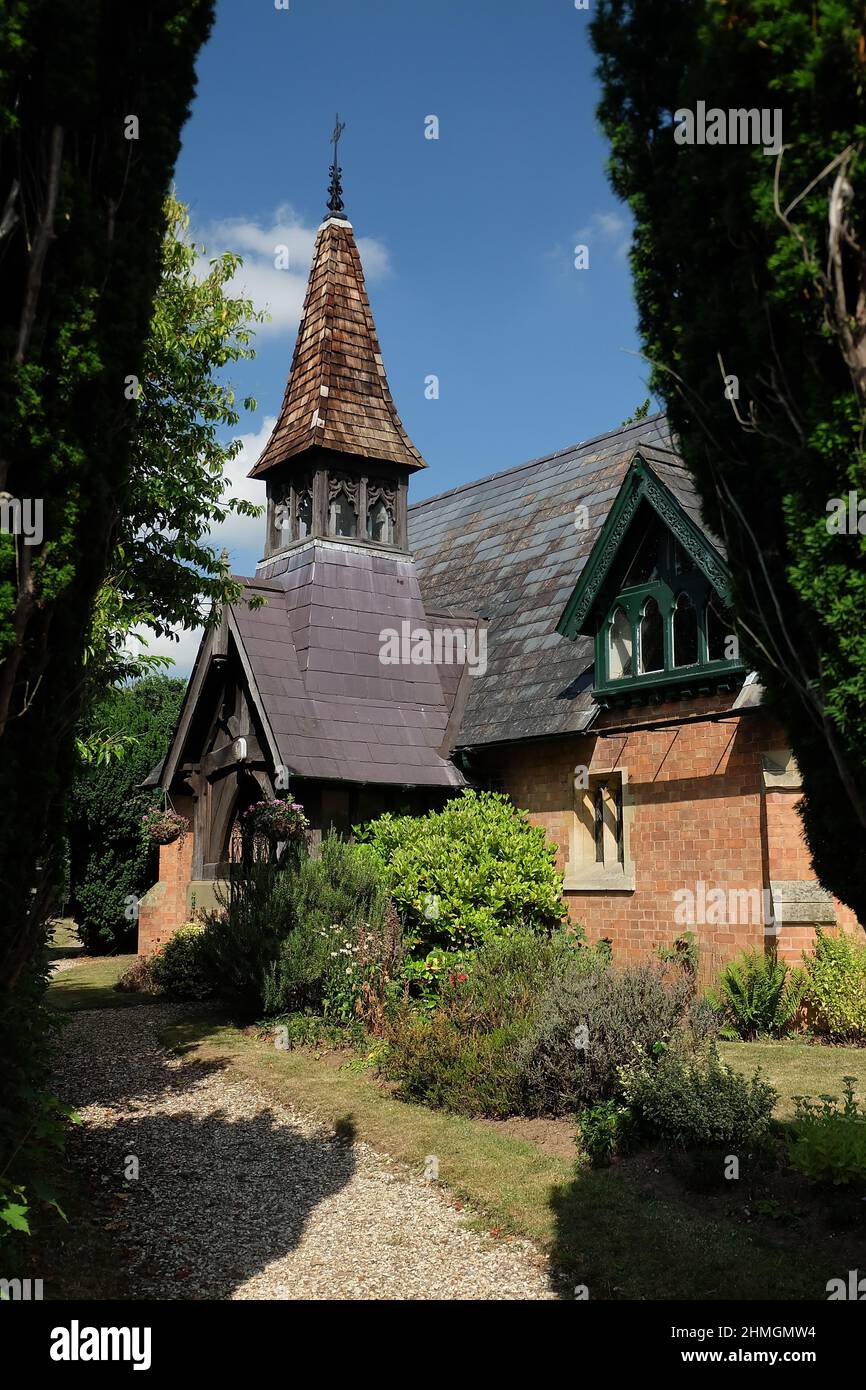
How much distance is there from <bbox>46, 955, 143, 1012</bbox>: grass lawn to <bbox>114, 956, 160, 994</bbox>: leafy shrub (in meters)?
0.18

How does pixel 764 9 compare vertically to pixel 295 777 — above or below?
above

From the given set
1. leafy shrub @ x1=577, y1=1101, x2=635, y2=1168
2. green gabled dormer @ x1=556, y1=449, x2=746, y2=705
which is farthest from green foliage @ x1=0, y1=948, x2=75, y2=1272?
green gabled dormer @ x1=556, y1=449, x2=746, y2=705

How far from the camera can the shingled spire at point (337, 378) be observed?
1761cm

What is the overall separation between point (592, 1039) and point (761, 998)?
10.2ft

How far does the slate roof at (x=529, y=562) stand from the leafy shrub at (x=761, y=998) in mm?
3719

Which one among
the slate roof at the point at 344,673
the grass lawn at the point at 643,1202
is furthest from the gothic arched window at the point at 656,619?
the grass lawn at the point at 643,1202

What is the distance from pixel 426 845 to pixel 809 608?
383 inches

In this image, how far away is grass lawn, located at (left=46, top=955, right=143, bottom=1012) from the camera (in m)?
15.9

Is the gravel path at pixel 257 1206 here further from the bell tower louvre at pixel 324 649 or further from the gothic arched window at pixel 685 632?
the gothic arched window at pixel 685 632

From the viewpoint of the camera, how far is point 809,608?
4.57 metres

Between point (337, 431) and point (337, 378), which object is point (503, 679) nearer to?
point (337, 431)

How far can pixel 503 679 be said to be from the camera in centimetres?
1622
